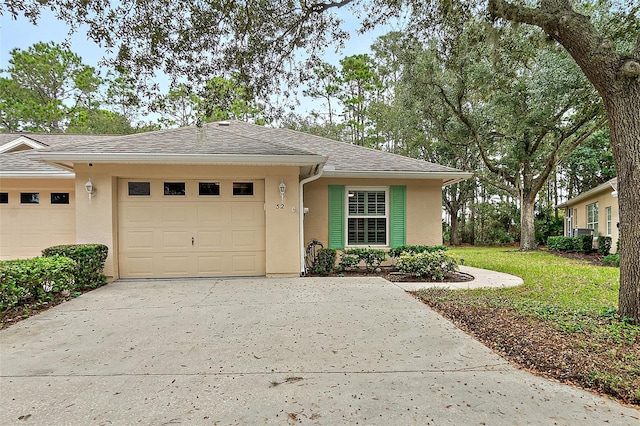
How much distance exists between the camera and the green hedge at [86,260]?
237 inches

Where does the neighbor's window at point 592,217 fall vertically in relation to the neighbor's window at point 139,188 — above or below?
below

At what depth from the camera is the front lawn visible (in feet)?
9.18

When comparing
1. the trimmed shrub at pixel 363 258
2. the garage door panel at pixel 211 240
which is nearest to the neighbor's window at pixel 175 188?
the garage door panel at pixel 211 240

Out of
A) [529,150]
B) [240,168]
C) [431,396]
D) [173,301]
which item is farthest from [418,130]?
[431,396]

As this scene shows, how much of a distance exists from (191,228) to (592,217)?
19544 millimetres

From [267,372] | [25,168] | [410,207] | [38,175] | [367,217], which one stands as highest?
[25,168]

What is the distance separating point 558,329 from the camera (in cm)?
384

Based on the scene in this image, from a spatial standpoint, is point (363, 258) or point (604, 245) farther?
point (604, 245)

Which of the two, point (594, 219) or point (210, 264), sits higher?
point (594, 219)

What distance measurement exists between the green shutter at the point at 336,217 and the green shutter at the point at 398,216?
1355 millimetres

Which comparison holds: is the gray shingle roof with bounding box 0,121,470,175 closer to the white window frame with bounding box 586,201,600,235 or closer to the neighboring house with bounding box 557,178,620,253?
the neighboring house with bounding box 557,178,620,253

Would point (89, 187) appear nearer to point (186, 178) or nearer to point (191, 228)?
point (186, 178)

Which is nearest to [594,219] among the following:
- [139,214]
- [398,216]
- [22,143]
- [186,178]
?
[398,216]

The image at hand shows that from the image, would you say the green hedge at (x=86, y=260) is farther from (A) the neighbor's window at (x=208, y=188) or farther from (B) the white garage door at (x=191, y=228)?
(A) the neighbor's window at (x=208, y=188)
